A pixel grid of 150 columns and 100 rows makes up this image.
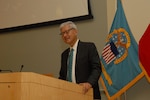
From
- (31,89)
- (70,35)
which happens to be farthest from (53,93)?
(70,35)

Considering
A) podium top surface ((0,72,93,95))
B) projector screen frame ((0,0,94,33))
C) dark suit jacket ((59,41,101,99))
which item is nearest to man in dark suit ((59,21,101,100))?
dark suit jacket ((59,41,101,99))

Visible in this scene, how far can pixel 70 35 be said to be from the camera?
278 cm

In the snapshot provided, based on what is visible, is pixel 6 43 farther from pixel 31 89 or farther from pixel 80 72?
pixel 31 89

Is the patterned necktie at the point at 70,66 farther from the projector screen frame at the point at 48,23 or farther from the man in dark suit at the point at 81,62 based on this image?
the projector screen frame at the point at 48,23

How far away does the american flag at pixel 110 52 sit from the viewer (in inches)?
141

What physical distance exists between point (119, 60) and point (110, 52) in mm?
165

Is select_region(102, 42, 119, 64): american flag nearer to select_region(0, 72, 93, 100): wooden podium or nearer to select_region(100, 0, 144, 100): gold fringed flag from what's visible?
select_region(100, 0, 144, 100): gold fringed flag

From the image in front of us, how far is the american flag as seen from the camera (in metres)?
3.57

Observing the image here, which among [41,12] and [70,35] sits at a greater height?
[41,12]

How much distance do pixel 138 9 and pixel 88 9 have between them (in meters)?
0.74

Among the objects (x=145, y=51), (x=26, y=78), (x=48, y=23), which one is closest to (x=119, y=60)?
(x=145, y=51)

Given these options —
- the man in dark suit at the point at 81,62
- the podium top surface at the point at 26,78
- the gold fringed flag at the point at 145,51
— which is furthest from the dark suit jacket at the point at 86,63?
the podium top surface at the point at 26,78

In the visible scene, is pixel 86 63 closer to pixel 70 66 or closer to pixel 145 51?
pixel 70 66

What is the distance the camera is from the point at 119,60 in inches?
138
